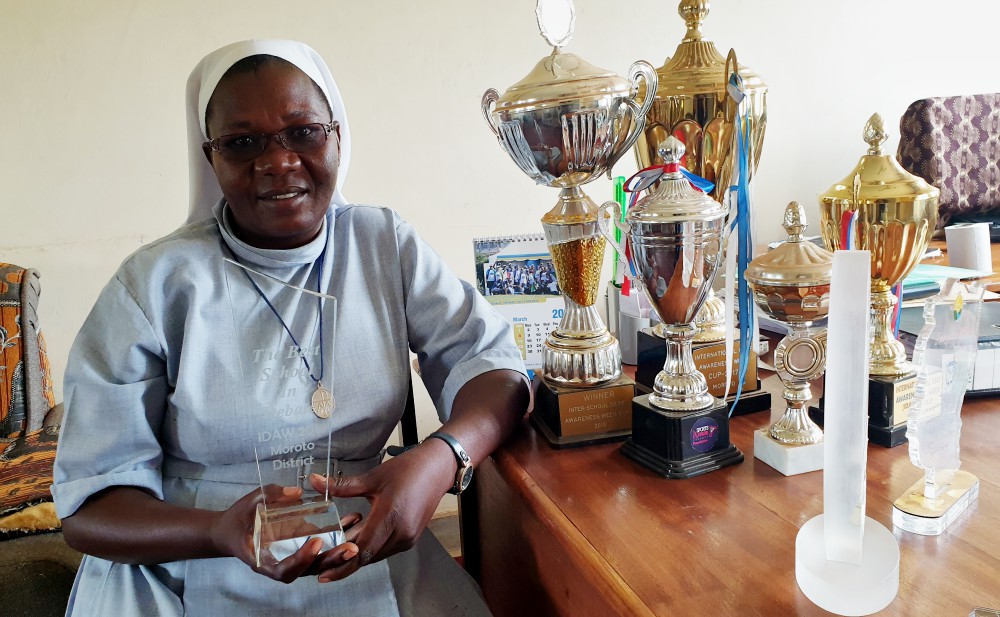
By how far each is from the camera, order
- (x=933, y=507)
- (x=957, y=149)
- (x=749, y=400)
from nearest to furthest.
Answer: (x=933, y=507)
(x=749, y=400)
(x=957, y=149)

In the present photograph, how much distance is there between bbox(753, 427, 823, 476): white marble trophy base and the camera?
2.77ft

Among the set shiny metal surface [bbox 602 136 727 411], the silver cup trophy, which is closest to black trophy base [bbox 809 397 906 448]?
shiny metal surface [bbox 602 136 727 411]

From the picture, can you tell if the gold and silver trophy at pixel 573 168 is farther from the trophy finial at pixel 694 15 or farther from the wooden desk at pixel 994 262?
the wooden desk at pixel 994 262

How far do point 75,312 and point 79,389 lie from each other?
1302 millimetres

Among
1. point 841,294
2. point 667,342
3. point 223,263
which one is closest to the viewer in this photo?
point 841,294

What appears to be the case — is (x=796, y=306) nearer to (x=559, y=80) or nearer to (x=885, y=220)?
(x=885, y=220)

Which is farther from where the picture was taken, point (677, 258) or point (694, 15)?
point (694, 15)

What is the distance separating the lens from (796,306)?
0.83 meters

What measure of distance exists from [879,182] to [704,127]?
0.83 ft

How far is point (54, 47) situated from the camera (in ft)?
6.25

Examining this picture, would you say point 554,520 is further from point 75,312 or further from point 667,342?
point 75,312

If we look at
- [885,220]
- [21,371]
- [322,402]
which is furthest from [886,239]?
A: [21,371]

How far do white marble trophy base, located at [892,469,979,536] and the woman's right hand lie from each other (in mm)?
547

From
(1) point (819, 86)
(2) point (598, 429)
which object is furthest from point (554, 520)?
(1) point (819, 86)
